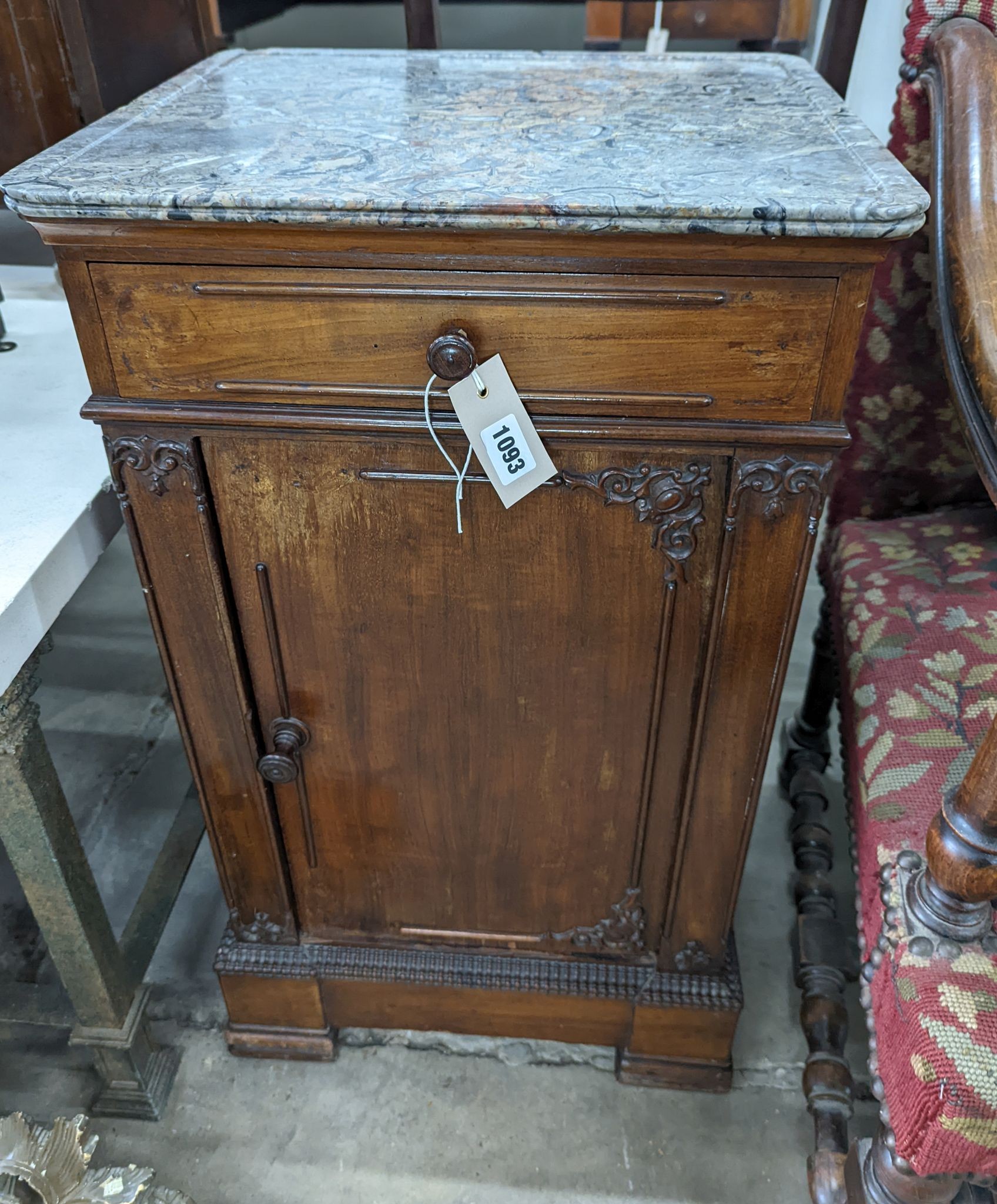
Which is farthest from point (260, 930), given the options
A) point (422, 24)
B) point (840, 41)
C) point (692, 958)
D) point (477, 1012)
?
point (840, 41)

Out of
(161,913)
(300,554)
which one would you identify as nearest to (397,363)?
(300,554)

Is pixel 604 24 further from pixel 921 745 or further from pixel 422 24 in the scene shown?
pixel 921 745

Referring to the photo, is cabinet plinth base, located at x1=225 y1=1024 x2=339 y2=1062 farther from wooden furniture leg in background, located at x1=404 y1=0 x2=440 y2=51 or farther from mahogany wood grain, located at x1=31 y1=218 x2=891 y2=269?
wooden furniture leg in background, located at x1=404 y1=0 x2=440 y2=51

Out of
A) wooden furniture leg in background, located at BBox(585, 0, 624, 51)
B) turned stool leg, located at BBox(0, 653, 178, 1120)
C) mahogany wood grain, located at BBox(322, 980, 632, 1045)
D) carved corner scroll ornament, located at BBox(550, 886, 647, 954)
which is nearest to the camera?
turned stool leg, located at BBox(0, 653, 178, 1120)

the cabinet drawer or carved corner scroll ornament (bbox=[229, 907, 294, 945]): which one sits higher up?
the cabinet drawer

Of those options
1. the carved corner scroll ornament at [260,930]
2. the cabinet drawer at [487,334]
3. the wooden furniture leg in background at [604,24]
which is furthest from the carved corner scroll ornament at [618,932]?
the wooden furniture leg in background at [604,24]

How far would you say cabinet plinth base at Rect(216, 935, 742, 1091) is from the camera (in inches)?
45.8

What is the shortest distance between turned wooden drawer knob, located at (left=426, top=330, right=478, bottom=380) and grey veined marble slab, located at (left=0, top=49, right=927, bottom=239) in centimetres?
9

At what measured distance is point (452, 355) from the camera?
0.73 metres

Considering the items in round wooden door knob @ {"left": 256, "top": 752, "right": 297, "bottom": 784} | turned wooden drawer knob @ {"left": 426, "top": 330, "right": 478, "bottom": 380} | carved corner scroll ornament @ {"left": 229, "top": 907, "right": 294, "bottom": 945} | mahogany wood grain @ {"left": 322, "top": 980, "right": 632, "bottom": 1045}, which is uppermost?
turned wooden drawer knob @ {"left": 426, "top": 330, "right": 478, "bottom": 380}

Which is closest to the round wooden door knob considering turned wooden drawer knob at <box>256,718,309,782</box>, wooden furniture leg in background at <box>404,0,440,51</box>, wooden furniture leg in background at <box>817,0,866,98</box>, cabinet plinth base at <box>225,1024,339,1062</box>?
turned wooden drawer knob at <box>256,718,309,782</box>

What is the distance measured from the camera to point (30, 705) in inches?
36.8

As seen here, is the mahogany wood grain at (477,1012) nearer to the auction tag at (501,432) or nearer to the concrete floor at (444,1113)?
the concrete floor at (444,1113)

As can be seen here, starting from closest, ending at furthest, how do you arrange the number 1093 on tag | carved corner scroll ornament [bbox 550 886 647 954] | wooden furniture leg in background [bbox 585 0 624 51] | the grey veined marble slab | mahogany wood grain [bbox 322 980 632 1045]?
the grey veined marble slab → the number 1093 on tag → carved corner scroll ornament [bbox 550 886 647 954] → mahogany wood grain [bbox 322 980 632 1045] → wooden furniture leg in background [bbox 585 0 624 51]
